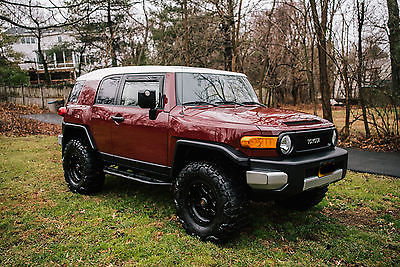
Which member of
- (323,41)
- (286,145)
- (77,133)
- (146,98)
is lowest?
(77,133)

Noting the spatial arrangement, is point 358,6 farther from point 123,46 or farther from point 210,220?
point 123,46

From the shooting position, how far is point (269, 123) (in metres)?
3.43

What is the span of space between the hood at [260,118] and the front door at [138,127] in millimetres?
524

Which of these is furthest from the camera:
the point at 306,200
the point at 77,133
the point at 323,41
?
the point at 323,41

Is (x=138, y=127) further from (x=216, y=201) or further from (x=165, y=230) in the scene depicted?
(x=216, y=201)

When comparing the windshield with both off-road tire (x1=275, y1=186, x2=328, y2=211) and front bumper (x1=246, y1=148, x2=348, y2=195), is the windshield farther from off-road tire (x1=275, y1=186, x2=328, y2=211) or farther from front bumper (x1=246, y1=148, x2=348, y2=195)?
off-road tire (x1=275, y1=186, x2=328, y2=211)

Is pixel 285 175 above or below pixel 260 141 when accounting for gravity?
below

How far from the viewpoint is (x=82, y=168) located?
17.3ft

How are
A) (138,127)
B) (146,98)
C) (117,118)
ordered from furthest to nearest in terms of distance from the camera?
1. (117,118)
2. (138,127)
3. (146,98)

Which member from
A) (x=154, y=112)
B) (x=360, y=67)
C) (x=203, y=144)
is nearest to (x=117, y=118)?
(x=154, y=112)

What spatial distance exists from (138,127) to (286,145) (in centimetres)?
210

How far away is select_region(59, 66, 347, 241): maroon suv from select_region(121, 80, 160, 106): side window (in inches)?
0.6

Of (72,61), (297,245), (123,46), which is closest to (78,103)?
(297,245)

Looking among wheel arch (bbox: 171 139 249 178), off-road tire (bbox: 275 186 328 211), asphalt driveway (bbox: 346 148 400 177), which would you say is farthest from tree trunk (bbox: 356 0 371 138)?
wheel arch (bbox: 171 139 249 178)
